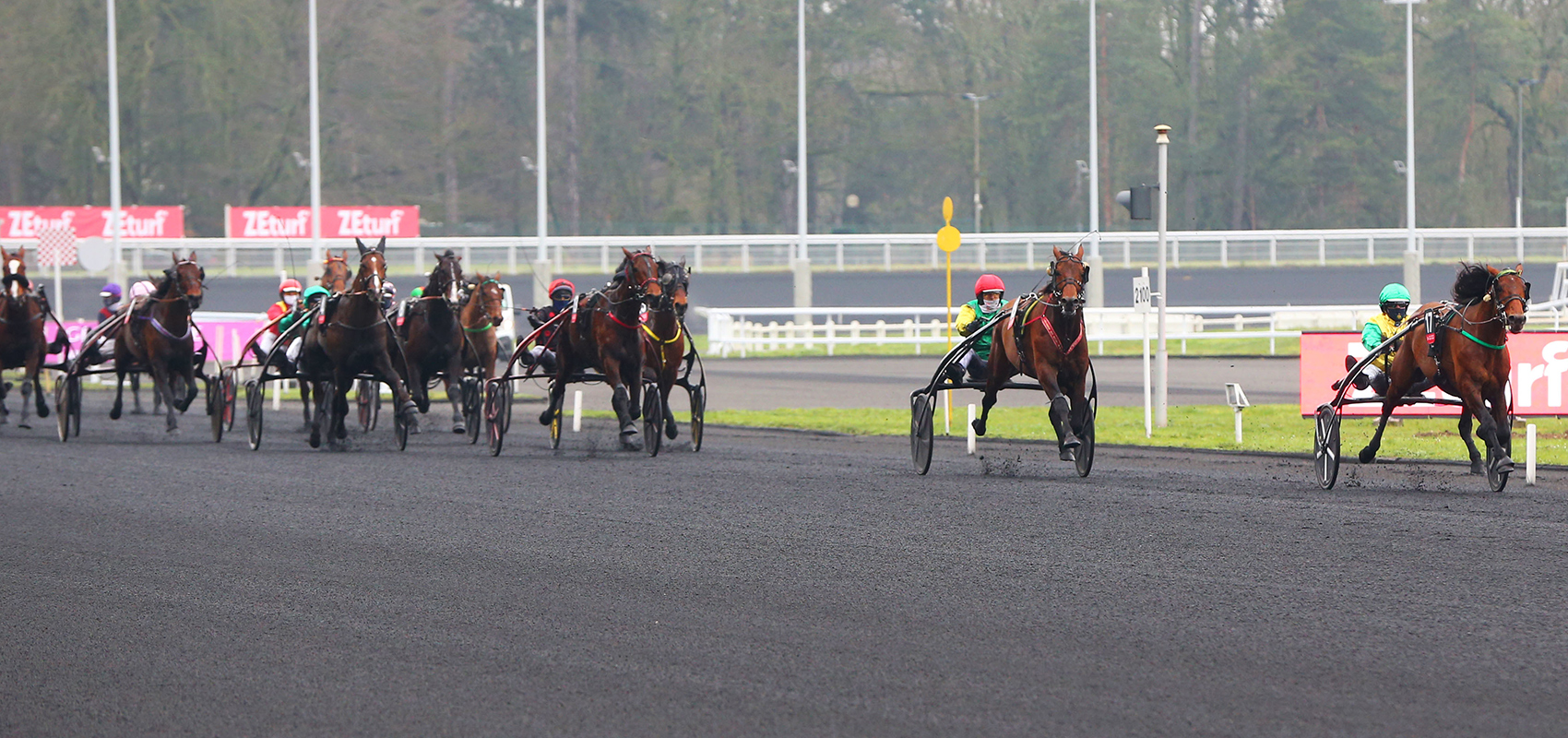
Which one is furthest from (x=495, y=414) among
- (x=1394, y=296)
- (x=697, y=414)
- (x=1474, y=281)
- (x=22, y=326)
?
(x=1474, y=281)

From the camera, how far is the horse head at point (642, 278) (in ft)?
46.9

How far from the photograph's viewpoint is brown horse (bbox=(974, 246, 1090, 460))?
1188cm

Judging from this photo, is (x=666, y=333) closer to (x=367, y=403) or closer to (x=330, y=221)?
(x=367, y=403)

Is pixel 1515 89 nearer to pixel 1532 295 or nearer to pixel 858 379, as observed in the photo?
pixel 1532 295

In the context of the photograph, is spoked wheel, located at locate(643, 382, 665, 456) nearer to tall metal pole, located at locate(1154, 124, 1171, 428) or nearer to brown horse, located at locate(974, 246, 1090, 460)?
brown horse, located at locate(974, 246, 1090, 460)

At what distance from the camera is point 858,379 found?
26703 mm

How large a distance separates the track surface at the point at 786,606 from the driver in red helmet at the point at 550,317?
3.02 metres

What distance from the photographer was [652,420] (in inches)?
580

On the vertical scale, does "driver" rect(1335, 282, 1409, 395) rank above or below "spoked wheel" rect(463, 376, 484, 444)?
above

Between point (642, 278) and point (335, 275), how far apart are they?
3.55 metres

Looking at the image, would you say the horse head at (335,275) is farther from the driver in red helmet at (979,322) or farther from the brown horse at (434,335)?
the driver in red helmet at (979,322)

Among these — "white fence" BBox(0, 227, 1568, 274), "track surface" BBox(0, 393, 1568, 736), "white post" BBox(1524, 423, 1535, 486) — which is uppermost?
"white fence" BBox(0, 227, 1568, 274)

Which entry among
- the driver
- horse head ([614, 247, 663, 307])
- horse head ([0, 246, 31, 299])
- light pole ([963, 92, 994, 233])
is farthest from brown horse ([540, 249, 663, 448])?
light pole ([963, 92, 994, 233])

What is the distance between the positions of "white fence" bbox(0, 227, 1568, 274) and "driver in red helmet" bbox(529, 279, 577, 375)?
89.9 feet
